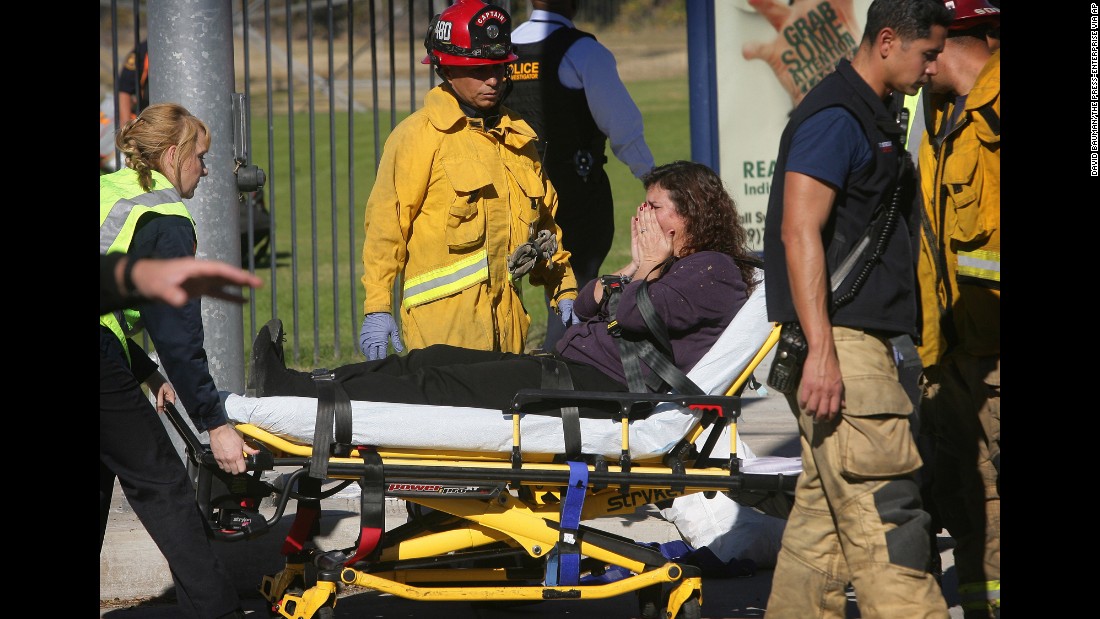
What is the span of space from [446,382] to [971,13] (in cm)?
199

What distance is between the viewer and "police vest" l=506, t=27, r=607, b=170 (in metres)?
6.12

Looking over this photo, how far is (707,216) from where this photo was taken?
14.4 feet

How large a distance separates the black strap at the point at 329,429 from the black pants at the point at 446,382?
0.63 ft

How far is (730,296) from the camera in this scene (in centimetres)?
423

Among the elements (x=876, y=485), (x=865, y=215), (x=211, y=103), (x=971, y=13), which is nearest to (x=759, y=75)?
(x=971, y=13)

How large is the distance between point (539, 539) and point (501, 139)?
156 centimetres

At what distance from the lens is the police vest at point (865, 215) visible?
3.48m

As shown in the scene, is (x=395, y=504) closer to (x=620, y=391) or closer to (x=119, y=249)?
(x=620, y=391)

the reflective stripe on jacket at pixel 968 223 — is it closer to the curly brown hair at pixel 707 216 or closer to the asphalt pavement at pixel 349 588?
the curly brown hair at pixel 707 216

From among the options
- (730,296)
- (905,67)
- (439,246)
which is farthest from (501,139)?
(905,67)

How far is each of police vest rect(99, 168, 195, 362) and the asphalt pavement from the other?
1.04m

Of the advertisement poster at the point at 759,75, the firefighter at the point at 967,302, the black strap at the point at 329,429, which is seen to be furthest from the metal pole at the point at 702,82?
the black strap at the point at 329,429

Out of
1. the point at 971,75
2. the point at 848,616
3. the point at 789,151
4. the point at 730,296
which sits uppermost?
the point at 971,75

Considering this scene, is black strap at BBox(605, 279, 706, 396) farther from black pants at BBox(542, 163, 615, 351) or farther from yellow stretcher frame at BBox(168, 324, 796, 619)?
black pants at BBox(542, 163, 615, 351)
